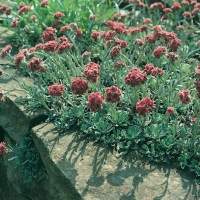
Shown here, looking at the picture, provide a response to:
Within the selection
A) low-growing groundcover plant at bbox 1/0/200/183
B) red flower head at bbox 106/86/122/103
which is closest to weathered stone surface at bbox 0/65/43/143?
low-growing groundcover plant at bbox 1/0/200/183

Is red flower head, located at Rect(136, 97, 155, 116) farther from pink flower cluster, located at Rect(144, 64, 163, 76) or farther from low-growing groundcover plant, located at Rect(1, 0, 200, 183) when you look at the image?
pink flower cluster, located at Rect(144, 64, 163, 76)

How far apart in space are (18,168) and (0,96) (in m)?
0.90

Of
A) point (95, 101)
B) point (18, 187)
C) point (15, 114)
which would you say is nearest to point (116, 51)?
point (95, 101)

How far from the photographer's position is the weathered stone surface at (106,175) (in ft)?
10.7

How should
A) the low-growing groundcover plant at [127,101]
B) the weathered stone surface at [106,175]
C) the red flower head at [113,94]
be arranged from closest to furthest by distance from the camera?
the weathered stone surface at [106,175] < the red flower head at [113,94] < the low-growing groundcover plant at [127,101]

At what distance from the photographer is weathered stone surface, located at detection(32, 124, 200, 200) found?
3.25 m

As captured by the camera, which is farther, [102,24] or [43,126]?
[102,24]

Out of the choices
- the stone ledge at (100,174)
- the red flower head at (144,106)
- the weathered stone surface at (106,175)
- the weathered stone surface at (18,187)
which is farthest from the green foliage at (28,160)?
the red flower head at (144,106)

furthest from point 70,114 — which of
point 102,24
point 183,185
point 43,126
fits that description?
point 102,24

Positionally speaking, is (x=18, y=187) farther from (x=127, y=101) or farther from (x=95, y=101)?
(x=95, y=101)

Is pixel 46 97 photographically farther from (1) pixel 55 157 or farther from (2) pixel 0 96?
(1) pixel 55 157

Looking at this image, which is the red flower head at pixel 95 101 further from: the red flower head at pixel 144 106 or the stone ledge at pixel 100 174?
the stone ledge at pixel 100 174

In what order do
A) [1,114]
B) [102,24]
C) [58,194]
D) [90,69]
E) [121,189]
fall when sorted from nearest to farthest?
1. [121,189]
2. [90,69]
3. [58,194]
4. [1,114]
5. [102,24]

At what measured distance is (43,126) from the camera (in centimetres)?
405
